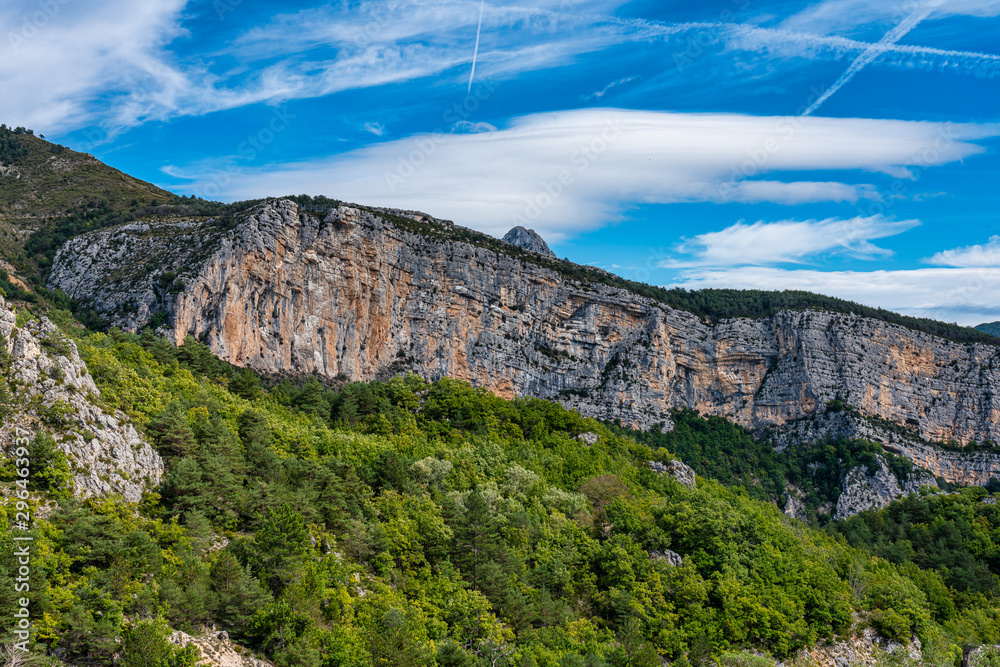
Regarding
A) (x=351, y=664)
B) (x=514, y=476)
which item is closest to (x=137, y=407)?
(x=351, y=664)

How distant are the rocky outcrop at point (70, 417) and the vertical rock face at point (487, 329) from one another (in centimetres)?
5315

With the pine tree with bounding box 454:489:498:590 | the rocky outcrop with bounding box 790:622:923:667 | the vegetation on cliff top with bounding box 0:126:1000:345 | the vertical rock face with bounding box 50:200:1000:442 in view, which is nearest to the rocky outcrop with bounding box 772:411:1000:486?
the vertical rock face with bounding box 50:200:1000:442

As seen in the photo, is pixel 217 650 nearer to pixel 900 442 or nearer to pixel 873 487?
pixel 873 487

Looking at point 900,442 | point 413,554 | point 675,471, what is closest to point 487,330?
point 675,471

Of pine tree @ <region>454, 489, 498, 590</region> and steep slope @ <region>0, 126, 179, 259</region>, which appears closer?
pine tree @ <region>454, 489, 498, 590</region>

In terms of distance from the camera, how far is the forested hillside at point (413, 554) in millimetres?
24703

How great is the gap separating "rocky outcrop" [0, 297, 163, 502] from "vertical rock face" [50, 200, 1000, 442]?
5315 centimetres

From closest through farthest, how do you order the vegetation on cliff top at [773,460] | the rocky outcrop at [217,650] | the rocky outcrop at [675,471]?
1. the rocky outcrop at [217,650]
2. the rocky outcrop at [675,471]
3. the vegetation on cliff top at [773,460]

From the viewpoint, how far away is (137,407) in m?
34.9

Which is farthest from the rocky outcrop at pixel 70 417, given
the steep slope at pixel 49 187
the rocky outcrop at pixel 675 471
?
the steep slope at pixel 49 187

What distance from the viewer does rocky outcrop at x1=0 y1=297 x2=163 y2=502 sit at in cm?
2775

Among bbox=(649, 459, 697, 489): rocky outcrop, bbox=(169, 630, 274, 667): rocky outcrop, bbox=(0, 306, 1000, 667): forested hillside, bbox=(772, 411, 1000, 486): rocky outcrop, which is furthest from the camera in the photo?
bbox=(772, 411, 1000, 486): rocky outcrop

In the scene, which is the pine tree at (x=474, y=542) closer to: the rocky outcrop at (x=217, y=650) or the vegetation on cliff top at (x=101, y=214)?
the rocky outcrop at (x=217, y=650)

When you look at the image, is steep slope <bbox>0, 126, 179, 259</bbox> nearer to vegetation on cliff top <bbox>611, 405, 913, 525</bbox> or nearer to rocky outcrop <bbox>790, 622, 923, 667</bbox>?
vegetation on cliff top <bbox>611, 405, 913, 525</bbox>
